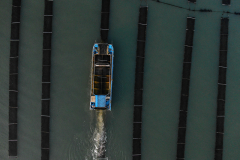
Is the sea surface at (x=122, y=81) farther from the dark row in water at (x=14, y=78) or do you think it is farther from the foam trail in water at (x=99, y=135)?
the dark row in water at (x=14, y=78)

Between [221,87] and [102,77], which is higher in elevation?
[102,77]

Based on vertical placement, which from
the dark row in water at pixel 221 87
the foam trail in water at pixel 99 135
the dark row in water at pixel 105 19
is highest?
the dark row in water at pixel 105 19

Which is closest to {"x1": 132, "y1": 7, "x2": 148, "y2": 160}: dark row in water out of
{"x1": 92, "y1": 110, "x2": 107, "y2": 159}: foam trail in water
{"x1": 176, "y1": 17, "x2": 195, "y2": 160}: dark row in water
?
{"x1": 92, "y1": 110, "x2": 107, "y2": 159}: foam trail in water

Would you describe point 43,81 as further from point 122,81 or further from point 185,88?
point 185,88

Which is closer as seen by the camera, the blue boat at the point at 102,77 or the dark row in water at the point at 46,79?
the blue boat at the point at 102,77

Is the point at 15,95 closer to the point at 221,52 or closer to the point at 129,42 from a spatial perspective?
the point at 129,42

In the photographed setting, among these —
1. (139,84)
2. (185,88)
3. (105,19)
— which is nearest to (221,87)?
(185,88)

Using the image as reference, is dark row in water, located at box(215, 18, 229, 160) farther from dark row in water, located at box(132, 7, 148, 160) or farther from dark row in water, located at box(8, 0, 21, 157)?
dark row in water, located at box(8, 0, 21, 157)

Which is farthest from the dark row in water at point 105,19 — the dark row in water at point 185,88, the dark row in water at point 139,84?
the dark row in water at point 185,88
